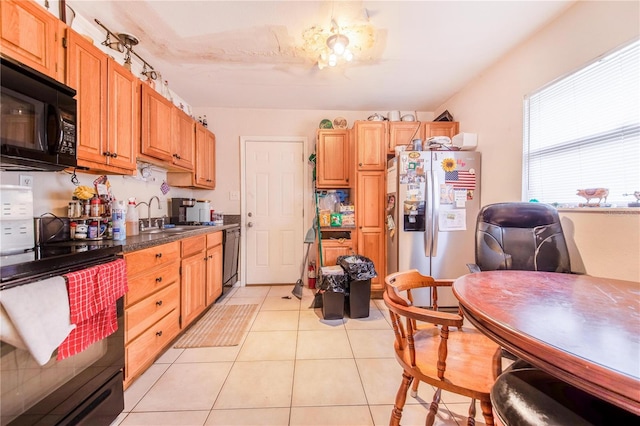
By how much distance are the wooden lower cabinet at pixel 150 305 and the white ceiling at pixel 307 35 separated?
174 cm

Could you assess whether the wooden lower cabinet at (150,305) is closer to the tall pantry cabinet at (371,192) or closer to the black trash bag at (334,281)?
the black trash bag at (334,281)

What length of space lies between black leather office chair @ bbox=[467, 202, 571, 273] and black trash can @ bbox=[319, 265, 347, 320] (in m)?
1.22

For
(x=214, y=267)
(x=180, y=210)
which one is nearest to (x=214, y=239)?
(x=214, y=267)

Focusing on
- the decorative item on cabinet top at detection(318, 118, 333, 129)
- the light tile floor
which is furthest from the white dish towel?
the decorative item on cabinet top at detection(318, 118, 333, 129)

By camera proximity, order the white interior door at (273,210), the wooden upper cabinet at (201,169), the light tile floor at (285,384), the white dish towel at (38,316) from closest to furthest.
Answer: the white dish towel at (38,316), the light tile floor at (285,384), the wooden upper cabinet at (201,169), the white interior door at (273,210)

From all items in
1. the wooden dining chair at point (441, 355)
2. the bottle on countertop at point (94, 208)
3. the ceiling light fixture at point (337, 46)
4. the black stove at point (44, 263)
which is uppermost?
the ceiling light fixture at point (337, 46)

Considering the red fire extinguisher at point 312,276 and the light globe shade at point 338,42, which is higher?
the light globe shade at point 338,42

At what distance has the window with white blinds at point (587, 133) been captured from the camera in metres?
1.45

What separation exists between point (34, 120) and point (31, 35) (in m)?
0.50

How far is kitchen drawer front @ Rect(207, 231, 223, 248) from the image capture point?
2.64m

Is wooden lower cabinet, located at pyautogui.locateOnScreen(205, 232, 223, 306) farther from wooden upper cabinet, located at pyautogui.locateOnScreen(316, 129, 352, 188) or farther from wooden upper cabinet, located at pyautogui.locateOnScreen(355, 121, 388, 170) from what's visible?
wooden upper cabinet, located at pyautogui.locateOnScreen(355, 121, 388, 170)

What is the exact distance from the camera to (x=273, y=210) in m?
3.65

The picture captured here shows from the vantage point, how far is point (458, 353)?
3.69 feet

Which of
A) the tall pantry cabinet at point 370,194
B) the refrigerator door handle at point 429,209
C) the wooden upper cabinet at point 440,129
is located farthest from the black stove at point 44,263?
the wooden upper cabinet at point 440,129
